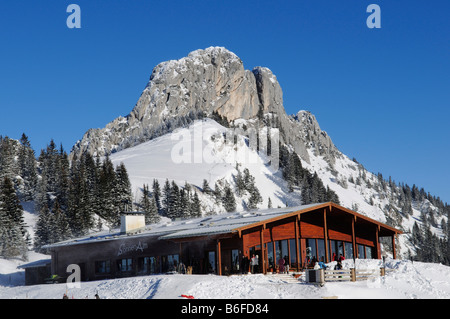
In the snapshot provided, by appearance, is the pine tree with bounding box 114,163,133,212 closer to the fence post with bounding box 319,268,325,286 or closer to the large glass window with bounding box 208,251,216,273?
the large glass window with bounding box 208,251,216,273

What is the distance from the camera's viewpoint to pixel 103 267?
37.1 metres

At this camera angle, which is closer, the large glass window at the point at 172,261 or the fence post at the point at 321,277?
the fence post at the point at 321,277

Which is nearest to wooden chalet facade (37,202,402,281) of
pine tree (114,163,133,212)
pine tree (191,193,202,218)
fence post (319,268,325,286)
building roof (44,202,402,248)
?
building roof (44,202,402,248)

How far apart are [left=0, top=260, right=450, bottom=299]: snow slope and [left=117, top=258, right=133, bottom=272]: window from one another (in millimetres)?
5122

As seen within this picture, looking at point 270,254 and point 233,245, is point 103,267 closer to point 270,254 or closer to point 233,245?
point 233,245

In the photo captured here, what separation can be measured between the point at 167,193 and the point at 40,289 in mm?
64604

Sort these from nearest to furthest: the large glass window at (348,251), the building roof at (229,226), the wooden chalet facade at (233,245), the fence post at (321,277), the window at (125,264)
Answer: the fence post at (321,277), the building roof at (229,226), the wooden chalet facade at (233,245), the window at (125,264), the large glass window at (348,251)

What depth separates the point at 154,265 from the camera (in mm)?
34219

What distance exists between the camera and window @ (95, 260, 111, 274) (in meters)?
36.8

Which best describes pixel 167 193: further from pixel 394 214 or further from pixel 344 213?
pixel 394 214

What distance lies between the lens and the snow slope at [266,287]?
2245cm

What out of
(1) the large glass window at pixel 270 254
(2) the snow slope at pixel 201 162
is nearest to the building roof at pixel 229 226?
(1) the large glass window at pixel 270 254

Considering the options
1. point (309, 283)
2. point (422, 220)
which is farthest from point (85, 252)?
point (422, 220)

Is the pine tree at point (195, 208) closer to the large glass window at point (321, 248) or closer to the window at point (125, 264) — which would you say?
the window at point (125, 264)
